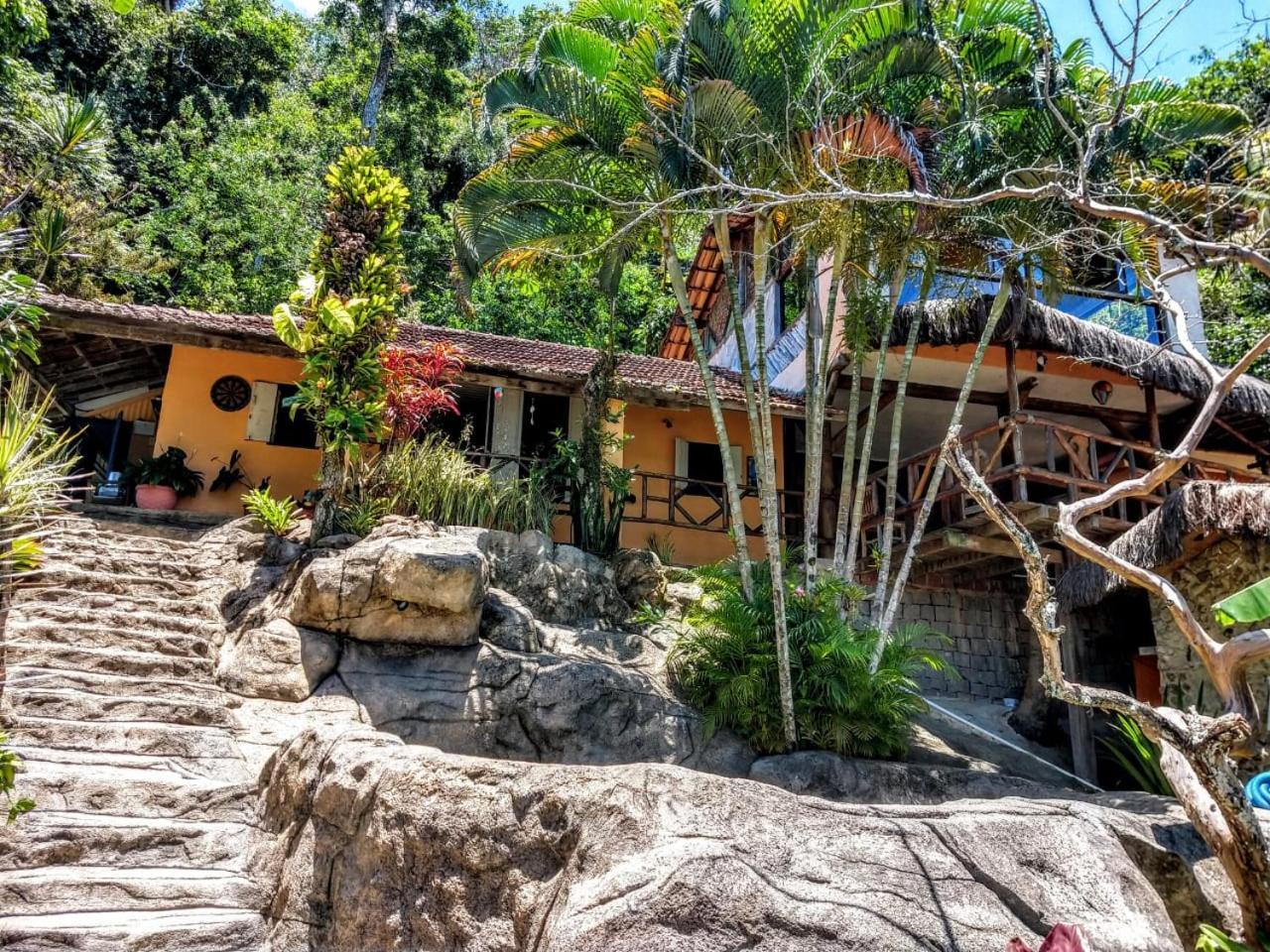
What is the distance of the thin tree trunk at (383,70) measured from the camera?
21.3 meters

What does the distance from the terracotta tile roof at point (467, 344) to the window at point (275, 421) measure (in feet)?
3.78

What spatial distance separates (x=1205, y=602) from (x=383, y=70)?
2074 centimetres

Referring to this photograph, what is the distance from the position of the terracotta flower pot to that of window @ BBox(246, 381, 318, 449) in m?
1.54

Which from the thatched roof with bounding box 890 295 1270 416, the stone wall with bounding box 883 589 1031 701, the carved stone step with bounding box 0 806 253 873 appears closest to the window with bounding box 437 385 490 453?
the thatched roof with bounding box 890 295 1270 416

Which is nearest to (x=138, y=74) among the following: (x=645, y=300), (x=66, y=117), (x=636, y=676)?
(x=645, y=300)

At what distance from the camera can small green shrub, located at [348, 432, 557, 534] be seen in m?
10.5

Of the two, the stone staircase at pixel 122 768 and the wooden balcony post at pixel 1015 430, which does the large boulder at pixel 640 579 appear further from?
the stone staircase at pixel 122 768

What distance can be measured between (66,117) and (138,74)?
1503 cm

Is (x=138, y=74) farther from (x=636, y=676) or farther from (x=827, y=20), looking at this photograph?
(x=636, y=676)

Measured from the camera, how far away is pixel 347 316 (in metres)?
9.70

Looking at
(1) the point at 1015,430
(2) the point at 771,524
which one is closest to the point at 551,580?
(2) the point at 771,524

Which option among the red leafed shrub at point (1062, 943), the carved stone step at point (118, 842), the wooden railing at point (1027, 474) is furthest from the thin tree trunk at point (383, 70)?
the red leafed shrub at point (1062, 943)

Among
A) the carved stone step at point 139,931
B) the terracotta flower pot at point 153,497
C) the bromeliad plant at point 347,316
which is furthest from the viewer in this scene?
the terracotta flower pot at point 153,497

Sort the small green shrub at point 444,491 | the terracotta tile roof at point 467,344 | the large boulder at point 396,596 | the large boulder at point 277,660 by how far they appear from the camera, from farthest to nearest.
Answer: the terracotta tile roof at point 467,344 → the small green shrub at point 444,491 → the large boulder at point 396,596 → the large boulder at point 277,660
